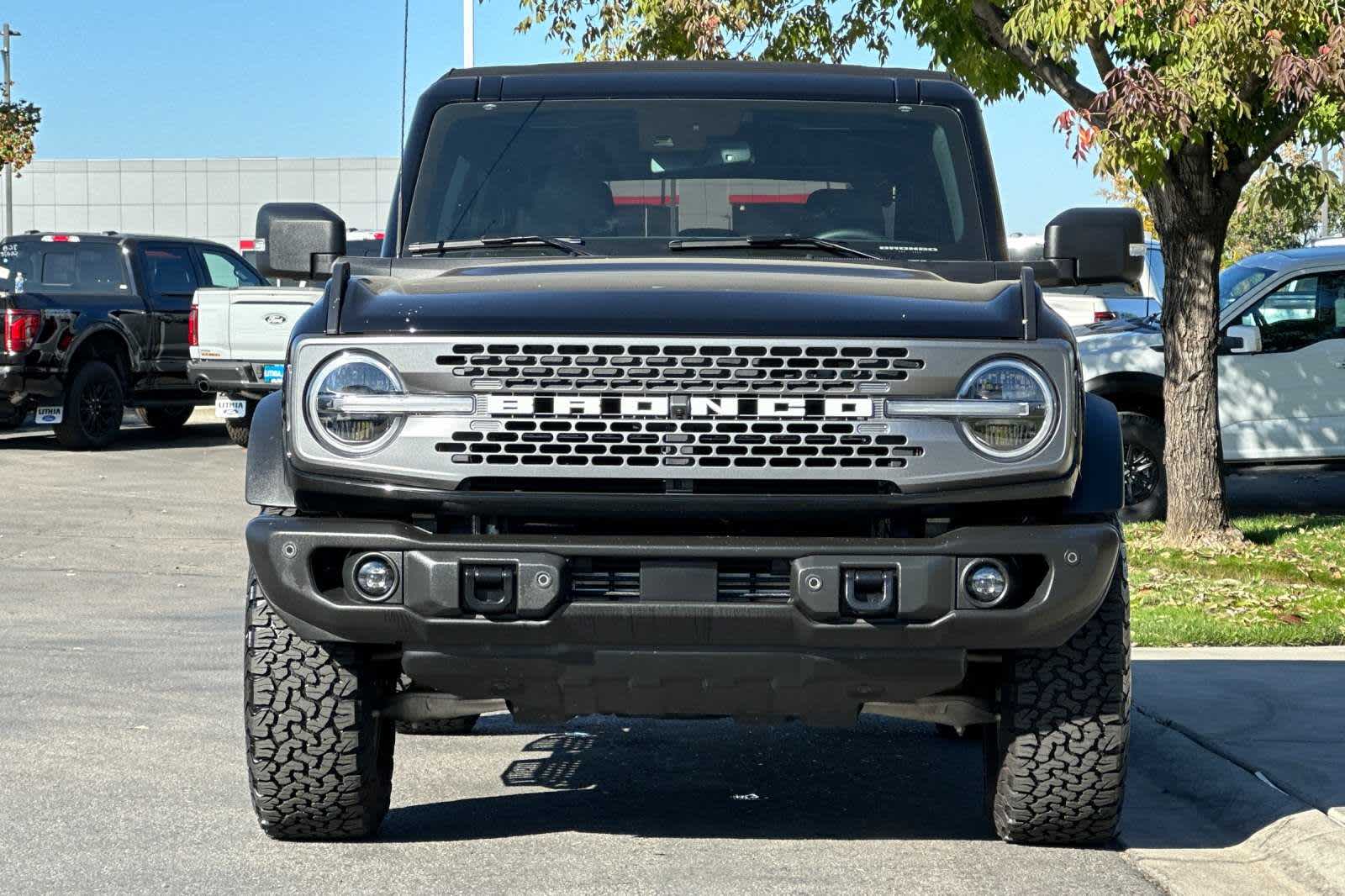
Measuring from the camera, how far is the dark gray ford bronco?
15.3 ft

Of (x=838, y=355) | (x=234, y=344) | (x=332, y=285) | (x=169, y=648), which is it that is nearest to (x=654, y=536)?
(x=838, y=355)

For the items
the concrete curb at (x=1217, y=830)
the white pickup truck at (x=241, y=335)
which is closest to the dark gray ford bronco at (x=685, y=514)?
the concrete curb at (x=1217, y=830)

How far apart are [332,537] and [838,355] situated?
1240mm

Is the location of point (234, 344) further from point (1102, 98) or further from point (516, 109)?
point (516, 109)

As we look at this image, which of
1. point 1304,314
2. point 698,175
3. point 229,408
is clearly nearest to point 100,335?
point 229,408

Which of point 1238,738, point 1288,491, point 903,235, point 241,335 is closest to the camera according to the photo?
point 903,235

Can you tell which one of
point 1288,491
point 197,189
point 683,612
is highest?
point 197,189

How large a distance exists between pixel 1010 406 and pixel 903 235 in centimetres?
158

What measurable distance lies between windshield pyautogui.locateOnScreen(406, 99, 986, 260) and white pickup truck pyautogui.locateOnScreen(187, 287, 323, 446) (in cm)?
1277

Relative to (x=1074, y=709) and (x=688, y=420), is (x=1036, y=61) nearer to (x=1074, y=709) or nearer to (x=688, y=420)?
(x=1074, y=709)

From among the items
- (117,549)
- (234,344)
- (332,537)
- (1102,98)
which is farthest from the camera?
(234,344)

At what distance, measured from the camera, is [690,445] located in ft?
15.4

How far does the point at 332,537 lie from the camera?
4.69m

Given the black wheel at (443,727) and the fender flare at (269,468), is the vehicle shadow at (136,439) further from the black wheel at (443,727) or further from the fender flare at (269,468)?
the fender flare at (269,468)
